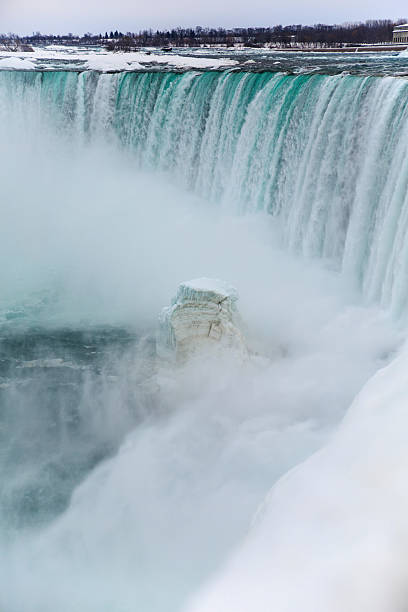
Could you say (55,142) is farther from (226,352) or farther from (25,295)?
(226,352)

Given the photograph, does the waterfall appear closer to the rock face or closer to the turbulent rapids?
the turbulent rapids

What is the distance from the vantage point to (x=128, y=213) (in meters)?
13.4

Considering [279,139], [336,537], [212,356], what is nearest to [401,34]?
[279,139]

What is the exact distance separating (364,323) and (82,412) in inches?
140

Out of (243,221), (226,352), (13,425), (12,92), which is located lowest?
(13,425)

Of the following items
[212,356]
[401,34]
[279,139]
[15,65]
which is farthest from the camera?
[401,34]

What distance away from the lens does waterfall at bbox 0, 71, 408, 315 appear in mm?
8492

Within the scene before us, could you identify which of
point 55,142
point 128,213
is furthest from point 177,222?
point 55,142

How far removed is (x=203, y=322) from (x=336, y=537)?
5042 mm

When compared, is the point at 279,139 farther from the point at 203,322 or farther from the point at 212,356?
the point at 212,356

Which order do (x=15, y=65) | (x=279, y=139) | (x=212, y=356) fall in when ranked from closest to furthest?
(x=212, y=356), (x=279, y=139), (x=15, y=65)

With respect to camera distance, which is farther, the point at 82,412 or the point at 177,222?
the point at 177,222

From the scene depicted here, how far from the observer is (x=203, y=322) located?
7.55m

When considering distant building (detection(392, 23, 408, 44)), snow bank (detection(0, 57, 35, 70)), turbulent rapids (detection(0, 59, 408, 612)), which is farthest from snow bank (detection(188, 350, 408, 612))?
distant building (detection(392, 23, 408, 44))
